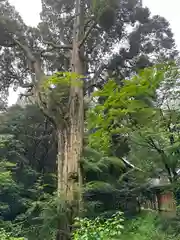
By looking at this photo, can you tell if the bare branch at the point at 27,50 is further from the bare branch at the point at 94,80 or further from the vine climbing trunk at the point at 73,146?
the bare branch at the point at 94,80

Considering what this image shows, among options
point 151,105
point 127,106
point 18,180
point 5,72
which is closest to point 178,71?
point 151,105

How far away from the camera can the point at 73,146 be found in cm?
666

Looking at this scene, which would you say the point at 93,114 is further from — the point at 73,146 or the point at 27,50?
the point at 27,50

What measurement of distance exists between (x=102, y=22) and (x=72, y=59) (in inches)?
47.8

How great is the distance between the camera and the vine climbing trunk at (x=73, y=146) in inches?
241

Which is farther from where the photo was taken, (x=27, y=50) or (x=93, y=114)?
(x=27, y=50)

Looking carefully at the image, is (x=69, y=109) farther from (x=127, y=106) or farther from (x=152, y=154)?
(x=127, y=106)

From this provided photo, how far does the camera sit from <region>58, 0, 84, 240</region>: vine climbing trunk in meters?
6.12

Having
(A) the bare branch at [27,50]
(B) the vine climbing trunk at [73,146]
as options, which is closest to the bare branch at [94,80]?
(B) the vine climbing trunk at [73,146]

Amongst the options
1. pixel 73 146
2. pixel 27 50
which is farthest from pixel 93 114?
pixel 27 50

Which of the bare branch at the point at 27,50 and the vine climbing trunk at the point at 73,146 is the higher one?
the bare branch at the point at 27,50

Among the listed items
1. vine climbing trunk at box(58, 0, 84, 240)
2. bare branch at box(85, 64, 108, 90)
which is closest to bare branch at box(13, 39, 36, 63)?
vine climbing trunk at box(58, 0, 84, 240)

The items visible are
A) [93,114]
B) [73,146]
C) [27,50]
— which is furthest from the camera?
[27,50]

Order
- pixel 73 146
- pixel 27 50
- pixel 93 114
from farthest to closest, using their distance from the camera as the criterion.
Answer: pixel 27 50
pixel 73 146
pixel 93 114
